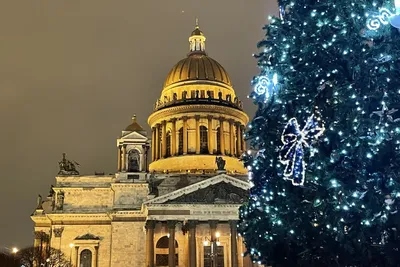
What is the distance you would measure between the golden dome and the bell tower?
14874 mm

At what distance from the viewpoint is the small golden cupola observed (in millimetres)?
59819

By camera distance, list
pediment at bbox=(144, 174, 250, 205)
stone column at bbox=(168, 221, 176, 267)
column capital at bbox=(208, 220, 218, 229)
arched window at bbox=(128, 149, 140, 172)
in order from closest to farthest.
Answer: stone column at bbox=(168, 221, 176, 267) < column capital at bbox=(208, 220, 218, 229) < pediment at bbox=(144, 174, 250, 205) < arched window at bbox=(128, 149, 140, 172)

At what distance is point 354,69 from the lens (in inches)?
481

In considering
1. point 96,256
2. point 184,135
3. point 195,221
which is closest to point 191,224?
point 195,221

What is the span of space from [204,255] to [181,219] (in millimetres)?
5662

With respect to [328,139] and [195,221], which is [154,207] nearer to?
[195,221]

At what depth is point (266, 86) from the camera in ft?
48.3

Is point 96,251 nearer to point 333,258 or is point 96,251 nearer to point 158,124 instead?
point 158,124

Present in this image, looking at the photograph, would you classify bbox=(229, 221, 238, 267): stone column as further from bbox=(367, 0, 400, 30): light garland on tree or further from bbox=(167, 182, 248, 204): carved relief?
bbox=(367, 0, 400, 30): light garland on tree

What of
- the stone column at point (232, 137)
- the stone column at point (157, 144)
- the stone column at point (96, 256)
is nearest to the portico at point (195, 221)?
the stone column at point (96, 256)

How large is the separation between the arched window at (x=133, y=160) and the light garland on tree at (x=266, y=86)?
3793 cm

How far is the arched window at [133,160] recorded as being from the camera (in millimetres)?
52062

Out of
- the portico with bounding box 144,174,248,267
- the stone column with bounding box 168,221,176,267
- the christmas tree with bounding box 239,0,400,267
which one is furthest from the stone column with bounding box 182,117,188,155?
the christmas tree with bounding box 239,0,400,267

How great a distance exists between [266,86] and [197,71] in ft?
168
